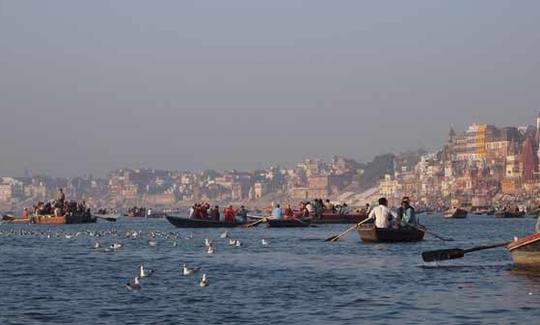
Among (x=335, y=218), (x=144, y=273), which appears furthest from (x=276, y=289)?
(x=335, y=218)

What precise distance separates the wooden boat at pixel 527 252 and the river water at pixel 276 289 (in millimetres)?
496

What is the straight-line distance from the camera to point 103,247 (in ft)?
178

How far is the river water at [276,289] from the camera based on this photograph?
87.3 feet

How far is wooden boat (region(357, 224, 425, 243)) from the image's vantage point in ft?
167

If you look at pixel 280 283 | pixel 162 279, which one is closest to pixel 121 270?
pixel 162 279

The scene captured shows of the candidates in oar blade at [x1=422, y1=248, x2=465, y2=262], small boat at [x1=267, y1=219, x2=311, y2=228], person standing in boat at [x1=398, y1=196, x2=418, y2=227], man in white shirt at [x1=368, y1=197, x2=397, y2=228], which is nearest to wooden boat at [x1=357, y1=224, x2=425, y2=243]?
man in white shirt at [x1=368, y1=197, x2=397, y2=228]

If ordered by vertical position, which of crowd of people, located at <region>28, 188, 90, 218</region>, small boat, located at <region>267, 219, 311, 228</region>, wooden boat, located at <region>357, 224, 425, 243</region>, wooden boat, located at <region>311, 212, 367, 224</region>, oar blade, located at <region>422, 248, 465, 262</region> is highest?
crowd of people, located at <region>28, 188, 90, 218</region>

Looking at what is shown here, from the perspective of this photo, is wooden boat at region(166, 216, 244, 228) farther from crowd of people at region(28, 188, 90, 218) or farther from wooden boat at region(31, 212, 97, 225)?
crowd of people at region(28, 188, 90, 218)

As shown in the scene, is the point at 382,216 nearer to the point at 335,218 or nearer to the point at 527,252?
the point at 527,252

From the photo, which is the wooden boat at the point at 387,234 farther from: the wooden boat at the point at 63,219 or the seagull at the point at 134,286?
the wooden boat at the point at 63,219

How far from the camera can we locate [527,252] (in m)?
34.5

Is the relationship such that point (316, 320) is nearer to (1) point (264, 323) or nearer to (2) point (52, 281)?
(1) point (264, 323)

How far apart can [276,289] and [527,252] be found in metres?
6.98

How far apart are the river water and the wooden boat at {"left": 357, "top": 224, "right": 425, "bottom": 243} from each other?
227cm
